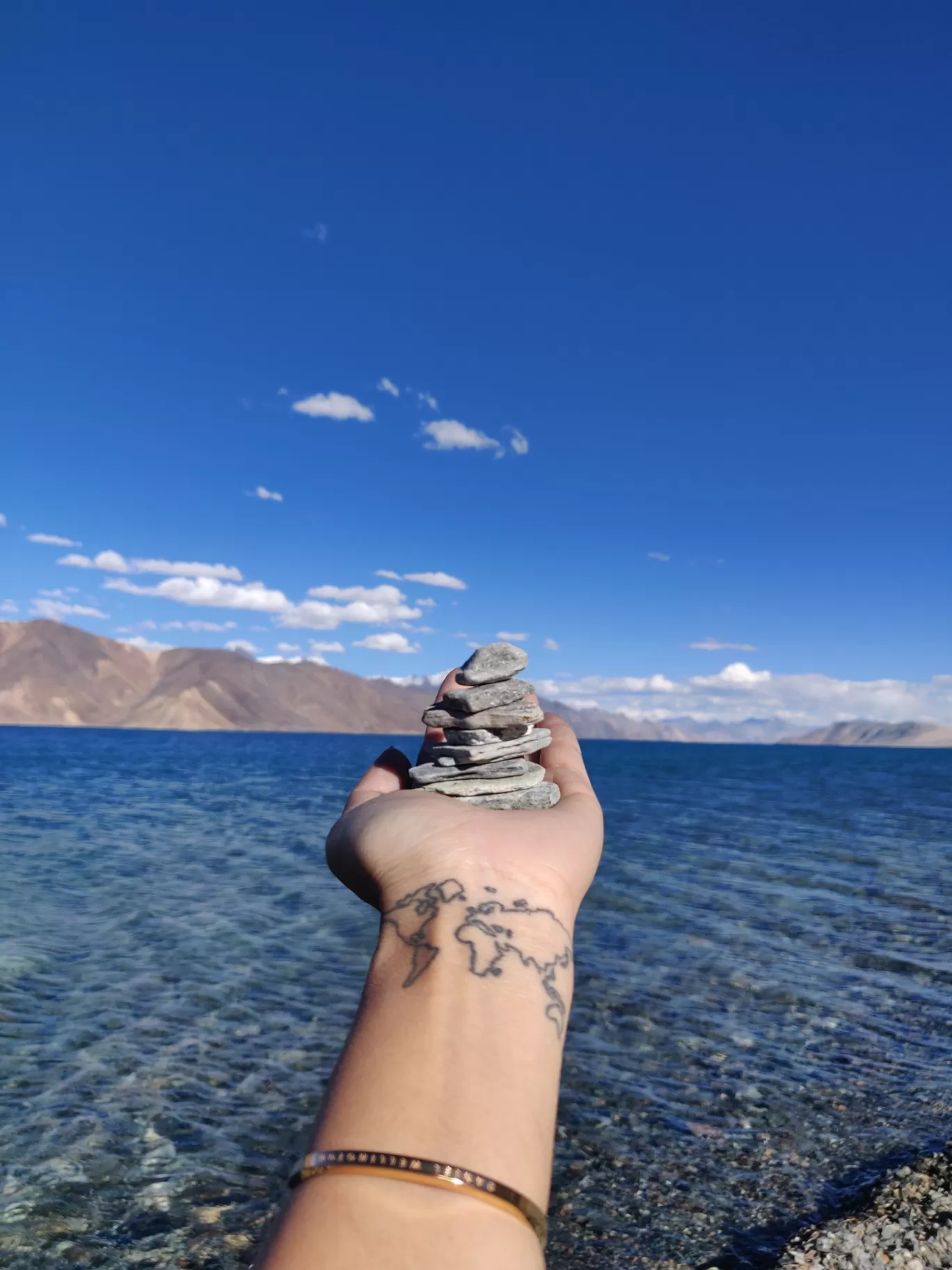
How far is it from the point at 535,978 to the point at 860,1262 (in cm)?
394

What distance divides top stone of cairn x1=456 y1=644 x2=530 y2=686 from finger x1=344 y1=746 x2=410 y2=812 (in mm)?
1088

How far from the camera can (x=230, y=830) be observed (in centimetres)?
2880

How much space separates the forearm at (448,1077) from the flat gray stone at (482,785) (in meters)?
1.97

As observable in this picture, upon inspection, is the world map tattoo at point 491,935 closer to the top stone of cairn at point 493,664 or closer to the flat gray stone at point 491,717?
the flat gray stone at point 491,717

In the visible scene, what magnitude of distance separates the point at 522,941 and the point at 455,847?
52cm

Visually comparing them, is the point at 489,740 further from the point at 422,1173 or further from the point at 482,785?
the point at 422,1173

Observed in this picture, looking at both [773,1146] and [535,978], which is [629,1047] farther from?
[535,978]

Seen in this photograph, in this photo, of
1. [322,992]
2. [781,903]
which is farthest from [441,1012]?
[781,903]

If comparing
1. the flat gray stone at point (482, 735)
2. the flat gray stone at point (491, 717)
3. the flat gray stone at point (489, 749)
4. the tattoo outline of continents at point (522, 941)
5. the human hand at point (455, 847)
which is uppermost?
the flat gray stone at point (491, 717)

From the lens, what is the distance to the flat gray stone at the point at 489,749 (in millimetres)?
5477

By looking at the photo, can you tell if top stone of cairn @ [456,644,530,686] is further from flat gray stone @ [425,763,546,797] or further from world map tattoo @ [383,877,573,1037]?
world map tattoo @ [383,877,573,1037]

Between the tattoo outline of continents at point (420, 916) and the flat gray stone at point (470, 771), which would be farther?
the flat gray stone at point (470, 771)

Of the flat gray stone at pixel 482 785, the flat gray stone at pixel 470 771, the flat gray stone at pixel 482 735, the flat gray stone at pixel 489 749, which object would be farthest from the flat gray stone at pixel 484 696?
the flat gray stone at pixel 482 785

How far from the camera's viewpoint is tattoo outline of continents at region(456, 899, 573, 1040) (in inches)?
108
